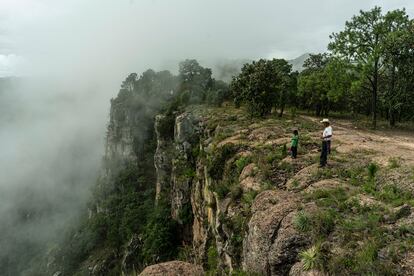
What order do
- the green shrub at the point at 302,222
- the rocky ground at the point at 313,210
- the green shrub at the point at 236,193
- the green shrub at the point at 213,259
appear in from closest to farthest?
the rocky ground at the point at 313,210
the green shrub at the point at 302,222
the green shrub at the point at 236,193
the green shrub at the point at 213,259

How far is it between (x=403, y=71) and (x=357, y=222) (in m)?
28.5

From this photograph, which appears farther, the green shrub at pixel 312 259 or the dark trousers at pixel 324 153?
the dark trousers at pixel 324 153

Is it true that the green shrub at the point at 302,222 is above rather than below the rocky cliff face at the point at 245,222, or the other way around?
above

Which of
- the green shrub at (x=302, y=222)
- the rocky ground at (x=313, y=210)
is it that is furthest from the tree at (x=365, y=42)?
the green shrub at (x=302, y=222)

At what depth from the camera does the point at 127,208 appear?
72.1 meters

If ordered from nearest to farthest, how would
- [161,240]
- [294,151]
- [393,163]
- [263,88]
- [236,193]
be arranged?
[393,163] < [236,193] < [294,151] < [263,88] < [161,240]

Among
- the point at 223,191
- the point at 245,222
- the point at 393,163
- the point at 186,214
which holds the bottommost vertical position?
the point at 186,214

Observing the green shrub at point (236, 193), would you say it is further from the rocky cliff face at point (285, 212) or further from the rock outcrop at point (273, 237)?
the rock outcrop at point (273, 237)

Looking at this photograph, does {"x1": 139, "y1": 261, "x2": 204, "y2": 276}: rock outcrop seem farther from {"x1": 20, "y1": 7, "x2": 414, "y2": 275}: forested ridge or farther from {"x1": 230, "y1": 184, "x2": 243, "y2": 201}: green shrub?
{"x1": 230, "y1": 184, "x2": 243, "y2": 201}: green shrub

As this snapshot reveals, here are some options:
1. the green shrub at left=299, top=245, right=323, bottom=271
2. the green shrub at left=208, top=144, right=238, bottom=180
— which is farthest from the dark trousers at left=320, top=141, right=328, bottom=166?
the green shrub at left=208, top=144, right=238, bottom=180

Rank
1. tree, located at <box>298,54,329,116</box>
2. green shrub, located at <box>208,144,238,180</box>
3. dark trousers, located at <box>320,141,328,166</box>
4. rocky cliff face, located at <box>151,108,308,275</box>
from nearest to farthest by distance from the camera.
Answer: rocky cliff face, located at <box>151,108,308,275</box>
dark trousers, located at <box>320,141,328,166</box>
green shrub, located at <box>208,144,238,180</box>
tree, located at <box>298,54,329,116</box>

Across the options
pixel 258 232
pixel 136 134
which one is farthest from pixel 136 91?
pixel 258 232

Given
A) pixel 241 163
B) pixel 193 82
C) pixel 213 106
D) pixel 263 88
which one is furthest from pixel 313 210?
pixel 193 82

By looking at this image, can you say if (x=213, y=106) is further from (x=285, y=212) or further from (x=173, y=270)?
(x=173, y=270)
